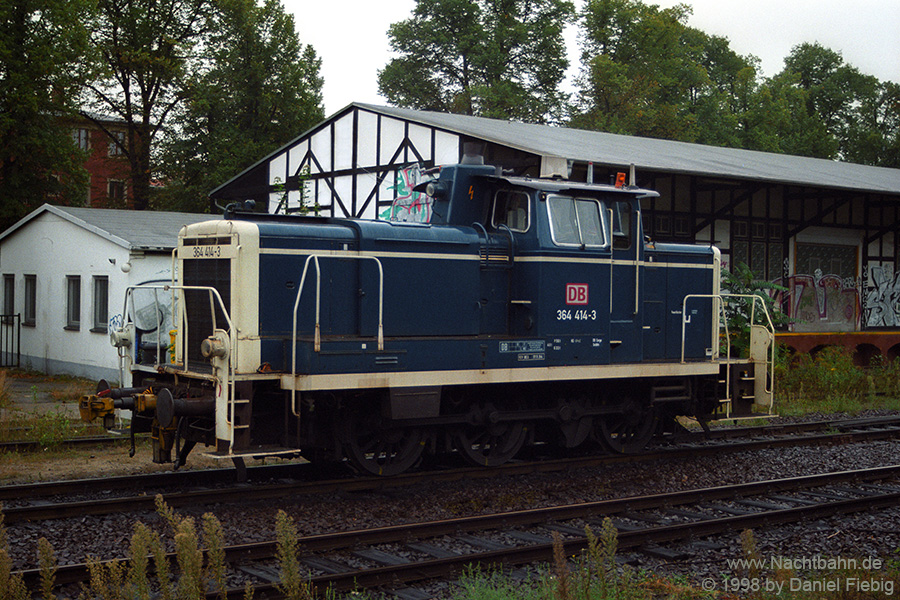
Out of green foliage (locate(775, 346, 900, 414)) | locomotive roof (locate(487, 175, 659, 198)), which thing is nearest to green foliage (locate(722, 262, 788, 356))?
green foliage (locate(775, 346, 900, 414))

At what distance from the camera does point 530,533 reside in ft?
24.7

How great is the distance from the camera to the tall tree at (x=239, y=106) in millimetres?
34531

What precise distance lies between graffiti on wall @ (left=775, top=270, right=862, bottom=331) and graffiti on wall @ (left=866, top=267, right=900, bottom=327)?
696mm

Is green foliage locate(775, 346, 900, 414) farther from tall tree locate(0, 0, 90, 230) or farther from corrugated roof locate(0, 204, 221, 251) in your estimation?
tall tree locate(0, 0, 90, 230)

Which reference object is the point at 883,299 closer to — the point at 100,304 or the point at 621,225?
the point at 621,225

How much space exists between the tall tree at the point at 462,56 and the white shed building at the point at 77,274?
78.2ft

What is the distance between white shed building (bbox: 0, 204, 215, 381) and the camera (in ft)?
60.0

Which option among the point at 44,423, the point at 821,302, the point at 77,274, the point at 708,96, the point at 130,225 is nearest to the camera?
the point at 44,423

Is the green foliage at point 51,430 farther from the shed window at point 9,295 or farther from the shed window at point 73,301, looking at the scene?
the shed window at point 9,295

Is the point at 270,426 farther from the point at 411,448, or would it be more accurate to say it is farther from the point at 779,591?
the point at 779,591

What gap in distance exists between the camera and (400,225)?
360 inches

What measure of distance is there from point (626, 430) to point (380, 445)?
3660 mm

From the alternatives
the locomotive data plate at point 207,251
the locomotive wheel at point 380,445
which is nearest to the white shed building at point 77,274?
the locomotive data plate at point 207,251

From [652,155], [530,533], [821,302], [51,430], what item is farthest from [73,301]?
[821,302]
